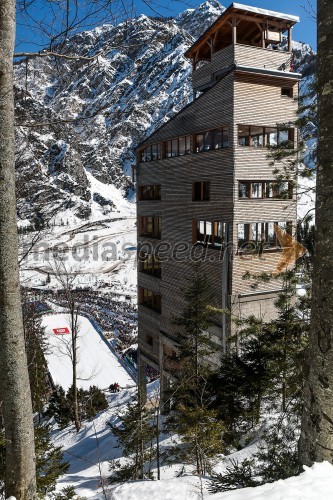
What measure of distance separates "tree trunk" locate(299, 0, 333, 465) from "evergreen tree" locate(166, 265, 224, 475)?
6582mm

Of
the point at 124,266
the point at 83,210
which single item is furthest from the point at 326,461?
the point at 83,210

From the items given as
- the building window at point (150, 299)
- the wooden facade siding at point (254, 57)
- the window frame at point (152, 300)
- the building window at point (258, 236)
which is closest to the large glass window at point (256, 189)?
the building window at point (258, 236)

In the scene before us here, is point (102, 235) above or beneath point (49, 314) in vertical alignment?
above

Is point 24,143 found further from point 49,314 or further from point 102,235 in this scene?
point 102,235

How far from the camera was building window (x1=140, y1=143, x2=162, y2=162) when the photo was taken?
18547 mm

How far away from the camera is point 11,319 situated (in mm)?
3516

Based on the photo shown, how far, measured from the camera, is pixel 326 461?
348 cm

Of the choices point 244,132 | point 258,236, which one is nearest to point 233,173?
point 244,132

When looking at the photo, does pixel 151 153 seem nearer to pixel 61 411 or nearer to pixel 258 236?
pixel 258 236

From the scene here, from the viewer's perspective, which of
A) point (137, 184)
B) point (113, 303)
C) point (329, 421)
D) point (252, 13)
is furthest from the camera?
point (113, 303)

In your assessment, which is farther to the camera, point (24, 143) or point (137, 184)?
point (137, 184)

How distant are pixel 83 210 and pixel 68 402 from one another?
143 metres

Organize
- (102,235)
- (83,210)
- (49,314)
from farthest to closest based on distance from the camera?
(83,210)
(102,235)
(49,314)

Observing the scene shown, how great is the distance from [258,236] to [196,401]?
6.53 metres
